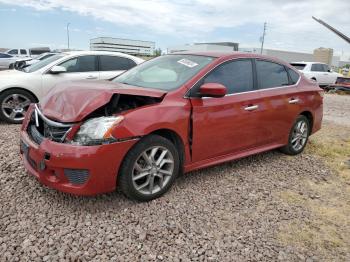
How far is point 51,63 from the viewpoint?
23.8 ft

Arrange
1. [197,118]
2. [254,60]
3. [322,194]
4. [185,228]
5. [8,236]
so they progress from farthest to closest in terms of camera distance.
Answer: [254,60] → [322,194] → [197,118] → [185,228] → [8,236]

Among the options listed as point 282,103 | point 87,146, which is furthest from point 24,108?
point 282,103

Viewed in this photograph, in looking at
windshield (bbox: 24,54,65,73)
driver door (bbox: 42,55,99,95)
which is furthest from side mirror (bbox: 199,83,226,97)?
windshield (bbox: 24,54,65,73)

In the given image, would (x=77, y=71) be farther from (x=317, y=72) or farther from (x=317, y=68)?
(x=317, y=68)

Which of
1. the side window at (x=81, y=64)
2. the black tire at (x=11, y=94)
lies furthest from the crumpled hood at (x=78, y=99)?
the side window at (x=81, y=64)

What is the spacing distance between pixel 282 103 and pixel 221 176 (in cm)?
145

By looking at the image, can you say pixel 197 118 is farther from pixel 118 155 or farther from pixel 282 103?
pixel 282 103

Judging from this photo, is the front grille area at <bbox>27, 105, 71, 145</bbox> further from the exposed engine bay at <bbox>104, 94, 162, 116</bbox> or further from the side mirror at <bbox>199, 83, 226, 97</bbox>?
the side mirror at <bbox>199, 83, 226, 97</bbox>

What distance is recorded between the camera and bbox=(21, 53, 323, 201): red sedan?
3154 mm

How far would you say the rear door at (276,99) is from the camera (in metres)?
4.66

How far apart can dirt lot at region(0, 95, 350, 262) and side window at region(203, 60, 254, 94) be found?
1.15m

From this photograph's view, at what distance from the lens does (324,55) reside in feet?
144

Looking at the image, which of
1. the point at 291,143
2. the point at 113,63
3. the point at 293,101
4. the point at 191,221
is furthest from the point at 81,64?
the point at 191,221

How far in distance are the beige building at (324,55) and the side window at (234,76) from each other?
4377cm
